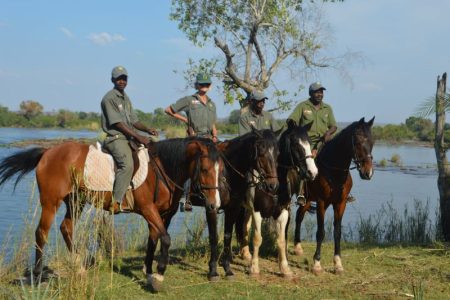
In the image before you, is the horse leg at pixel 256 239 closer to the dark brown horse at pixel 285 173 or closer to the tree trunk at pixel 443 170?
the dark brown horse at pixel 285 173

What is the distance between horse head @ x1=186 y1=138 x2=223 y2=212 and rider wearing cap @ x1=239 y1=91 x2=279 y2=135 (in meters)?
1.56

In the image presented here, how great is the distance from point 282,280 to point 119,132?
3.08 meters

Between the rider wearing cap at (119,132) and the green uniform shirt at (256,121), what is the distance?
6.05 ft

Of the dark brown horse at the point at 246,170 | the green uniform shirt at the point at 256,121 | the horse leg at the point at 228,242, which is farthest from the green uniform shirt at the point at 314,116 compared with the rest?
the horse leg at the point at 228,242

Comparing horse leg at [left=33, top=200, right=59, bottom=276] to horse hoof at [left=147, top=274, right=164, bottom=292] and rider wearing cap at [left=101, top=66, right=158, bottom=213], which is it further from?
horse hoof at [left=147, top=274, right=164, bottom=292]

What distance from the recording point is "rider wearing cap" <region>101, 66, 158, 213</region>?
655 cm

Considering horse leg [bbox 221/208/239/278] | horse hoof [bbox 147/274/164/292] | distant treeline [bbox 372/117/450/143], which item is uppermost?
distant treeline [bbox 372/117/450/143]

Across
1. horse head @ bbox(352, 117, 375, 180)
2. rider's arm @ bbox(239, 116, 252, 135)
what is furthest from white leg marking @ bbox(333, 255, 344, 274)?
rider's arm @ bbox(239, 116, 252, 135)

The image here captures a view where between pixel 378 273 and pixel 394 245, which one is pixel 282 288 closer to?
pixel 378 273

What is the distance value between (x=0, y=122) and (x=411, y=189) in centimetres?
5824

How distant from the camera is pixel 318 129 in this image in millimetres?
8680

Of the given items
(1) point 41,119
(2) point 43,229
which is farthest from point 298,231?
(1) point 41,119

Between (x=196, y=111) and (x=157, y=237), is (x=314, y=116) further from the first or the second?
(x=157, y=237)

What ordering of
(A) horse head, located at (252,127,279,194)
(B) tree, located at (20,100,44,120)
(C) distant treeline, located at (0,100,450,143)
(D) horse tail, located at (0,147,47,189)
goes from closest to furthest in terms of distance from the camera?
(A) horse head, located at (252,127,279,194) < (D) horse tail, located at (0,147,47,189) < (C) distant treeline, located at (0,100,450,143) < (B) tree, located at (20,100,44,120)
